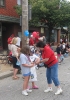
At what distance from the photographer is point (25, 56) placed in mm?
6828

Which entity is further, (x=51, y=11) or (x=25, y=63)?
(x=51, y=11)

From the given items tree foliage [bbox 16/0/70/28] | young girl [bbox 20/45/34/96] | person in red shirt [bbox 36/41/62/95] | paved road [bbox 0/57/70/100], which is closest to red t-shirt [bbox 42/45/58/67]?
person in red shirt [bbox 36/41/62/95]

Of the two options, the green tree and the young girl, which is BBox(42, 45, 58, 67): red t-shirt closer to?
the young girl

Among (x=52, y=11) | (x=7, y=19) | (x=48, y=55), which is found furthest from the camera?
(x=52, y=11)

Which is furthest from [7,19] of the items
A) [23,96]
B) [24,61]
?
[23,96]

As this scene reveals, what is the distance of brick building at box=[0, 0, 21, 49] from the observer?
63.9 ft

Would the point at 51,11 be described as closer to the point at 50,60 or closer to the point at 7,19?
the point at 7,19

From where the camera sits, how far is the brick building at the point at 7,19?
19.5 metres

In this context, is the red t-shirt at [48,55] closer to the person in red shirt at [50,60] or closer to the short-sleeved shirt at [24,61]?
the person in red shirt at [50,60]

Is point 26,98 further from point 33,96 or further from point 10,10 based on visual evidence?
point 10,10

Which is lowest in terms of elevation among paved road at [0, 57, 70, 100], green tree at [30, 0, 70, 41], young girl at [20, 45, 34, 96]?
Answer: paved road at [0, 57, 70, 100]

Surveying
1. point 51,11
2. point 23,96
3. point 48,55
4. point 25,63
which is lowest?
point 23,96

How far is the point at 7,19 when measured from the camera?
19406mm

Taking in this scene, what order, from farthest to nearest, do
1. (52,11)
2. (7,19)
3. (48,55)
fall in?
(52,11), (7,19), (48,55)
